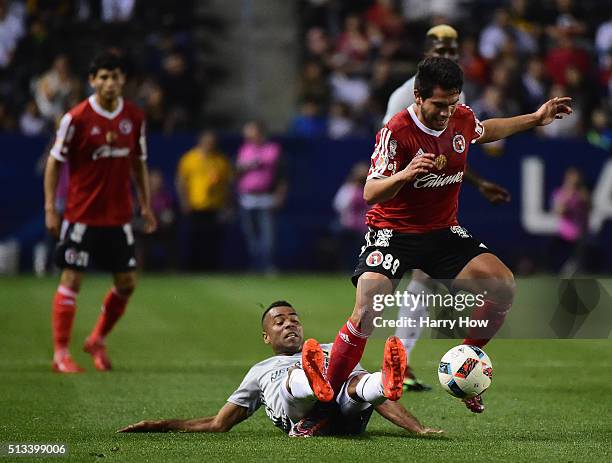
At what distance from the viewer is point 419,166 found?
6660mm

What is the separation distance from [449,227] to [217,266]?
12.3m

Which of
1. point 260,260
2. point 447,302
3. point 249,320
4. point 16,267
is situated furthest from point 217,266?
point 447,302

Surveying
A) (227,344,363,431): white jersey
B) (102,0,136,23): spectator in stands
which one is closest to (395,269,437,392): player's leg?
(227,344,363,431): white jersey

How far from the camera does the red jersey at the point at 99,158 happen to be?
33.7 ft

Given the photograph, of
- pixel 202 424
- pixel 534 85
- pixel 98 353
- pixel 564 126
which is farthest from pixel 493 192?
pixel 534 85

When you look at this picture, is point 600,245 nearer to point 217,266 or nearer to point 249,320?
point 217,266

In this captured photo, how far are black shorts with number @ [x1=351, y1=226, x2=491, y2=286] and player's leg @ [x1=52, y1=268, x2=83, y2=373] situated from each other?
357 cm

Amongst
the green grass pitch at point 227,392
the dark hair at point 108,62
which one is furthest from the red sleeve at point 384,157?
the dark hair at point 108,62

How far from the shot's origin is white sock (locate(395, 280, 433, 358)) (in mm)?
9227

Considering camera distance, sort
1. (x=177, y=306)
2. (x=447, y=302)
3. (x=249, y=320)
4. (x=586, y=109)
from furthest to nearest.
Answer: (x=586, y=109)
(x=177, y=306)
(x=249, y=320)
(x=447, y=302)

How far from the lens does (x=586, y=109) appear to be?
68.0ft

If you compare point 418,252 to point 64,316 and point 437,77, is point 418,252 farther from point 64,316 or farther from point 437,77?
point 64,316

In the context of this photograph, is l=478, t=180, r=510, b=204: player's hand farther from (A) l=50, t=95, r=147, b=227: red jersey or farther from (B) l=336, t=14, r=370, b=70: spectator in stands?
(B) l=336, t=14, r=370, b=70: spectator in stands

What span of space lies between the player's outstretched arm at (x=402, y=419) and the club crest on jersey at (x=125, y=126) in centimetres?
406
